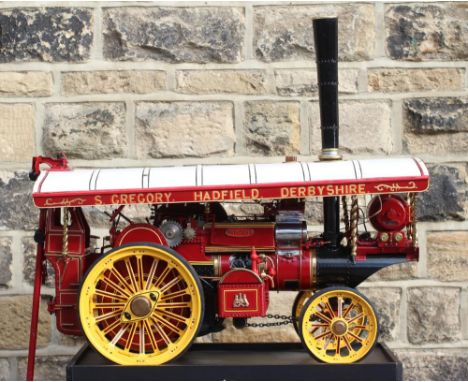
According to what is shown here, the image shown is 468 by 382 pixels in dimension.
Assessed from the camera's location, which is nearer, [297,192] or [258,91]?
[297,192]

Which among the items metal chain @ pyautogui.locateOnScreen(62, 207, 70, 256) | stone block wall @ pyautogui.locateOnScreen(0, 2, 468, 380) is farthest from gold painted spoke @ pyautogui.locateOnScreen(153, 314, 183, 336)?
stone block wall @ pyautogui.locateOnScreen(0, 2, 468, 380)

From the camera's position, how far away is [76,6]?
232cm

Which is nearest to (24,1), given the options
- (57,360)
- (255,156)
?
(255,156)

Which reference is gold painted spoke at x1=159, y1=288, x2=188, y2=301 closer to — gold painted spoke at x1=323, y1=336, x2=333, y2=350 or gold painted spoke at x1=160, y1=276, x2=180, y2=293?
gold painted spoke at x1=160, y1=276, x2=180, y2=293

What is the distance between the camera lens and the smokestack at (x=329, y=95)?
175 cm

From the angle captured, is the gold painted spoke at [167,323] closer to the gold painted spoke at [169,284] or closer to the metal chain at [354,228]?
the gold painted spoke at [169,284]

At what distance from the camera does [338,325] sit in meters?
1.68

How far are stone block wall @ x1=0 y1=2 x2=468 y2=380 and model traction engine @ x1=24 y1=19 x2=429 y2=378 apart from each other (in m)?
0.52

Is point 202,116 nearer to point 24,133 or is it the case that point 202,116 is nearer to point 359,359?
point 24,133

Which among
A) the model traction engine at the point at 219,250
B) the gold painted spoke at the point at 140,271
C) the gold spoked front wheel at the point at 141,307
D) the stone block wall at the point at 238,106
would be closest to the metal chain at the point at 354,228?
the model traction engine at the point at 219,250

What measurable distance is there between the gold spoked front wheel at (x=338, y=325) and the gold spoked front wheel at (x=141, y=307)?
0.72ft

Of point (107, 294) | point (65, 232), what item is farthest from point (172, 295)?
point (65, 232)

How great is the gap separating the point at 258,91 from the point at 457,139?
21.8 inches

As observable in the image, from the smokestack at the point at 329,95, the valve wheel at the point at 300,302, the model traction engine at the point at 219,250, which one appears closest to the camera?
the model traction engine at the point at 219,250
